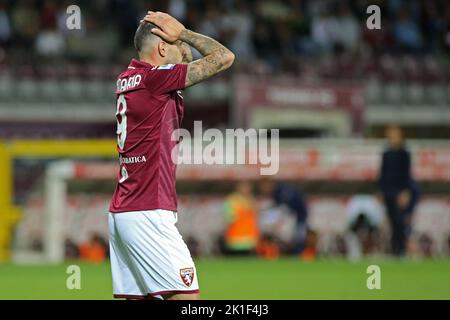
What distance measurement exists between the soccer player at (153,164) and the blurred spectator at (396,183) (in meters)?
11.2

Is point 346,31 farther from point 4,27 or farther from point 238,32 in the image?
point 4,27

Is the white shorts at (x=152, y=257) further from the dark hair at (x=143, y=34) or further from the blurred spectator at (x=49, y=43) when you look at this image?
the blurred spectator at (x=49, y=43)

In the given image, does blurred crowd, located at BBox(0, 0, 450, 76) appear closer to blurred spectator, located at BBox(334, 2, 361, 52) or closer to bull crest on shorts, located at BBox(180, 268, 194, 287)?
blurred spectator, located at BBox(334, 2, 361, 52)

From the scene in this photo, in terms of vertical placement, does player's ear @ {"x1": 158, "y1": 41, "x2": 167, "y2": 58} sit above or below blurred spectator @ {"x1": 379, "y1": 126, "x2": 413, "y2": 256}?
above

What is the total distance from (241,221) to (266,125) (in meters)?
4.72

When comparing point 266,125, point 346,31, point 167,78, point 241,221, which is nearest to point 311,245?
point 241,221

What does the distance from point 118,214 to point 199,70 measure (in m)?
0.95

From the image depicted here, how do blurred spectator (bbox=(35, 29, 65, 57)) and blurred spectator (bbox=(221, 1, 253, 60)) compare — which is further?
blurred spectator (bbox=(221, 1, 253, 60))

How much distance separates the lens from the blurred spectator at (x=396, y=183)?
57.1 ft

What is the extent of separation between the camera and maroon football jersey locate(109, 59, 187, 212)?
639 cm

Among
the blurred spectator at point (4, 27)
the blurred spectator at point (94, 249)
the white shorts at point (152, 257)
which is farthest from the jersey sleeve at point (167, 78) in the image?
the blurred spectator at point (4, 27)

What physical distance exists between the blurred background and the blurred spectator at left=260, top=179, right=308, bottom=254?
3cm

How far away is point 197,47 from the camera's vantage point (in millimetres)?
6422

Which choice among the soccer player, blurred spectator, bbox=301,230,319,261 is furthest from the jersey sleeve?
blurred spectator, bbox=301,230,319,261
